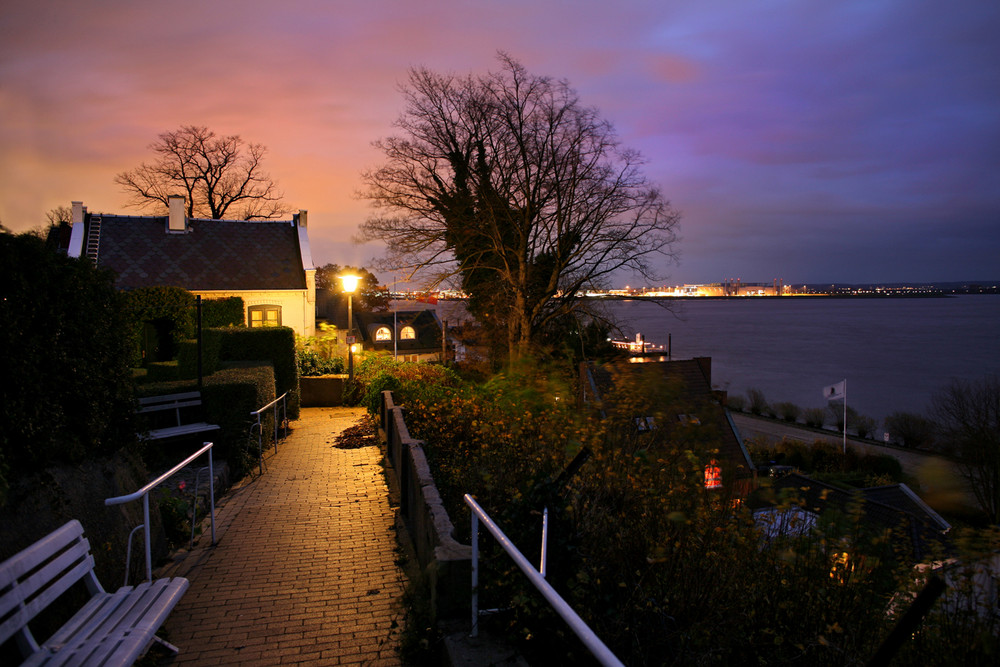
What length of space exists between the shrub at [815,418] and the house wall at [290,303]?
42.7 m

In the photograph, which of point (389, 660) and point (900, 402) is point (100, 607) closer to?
point (389, 660)

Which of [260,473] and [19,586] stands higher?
[19,586]

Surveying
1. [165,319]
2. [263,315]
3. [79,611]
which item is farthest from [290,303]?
[79,611]

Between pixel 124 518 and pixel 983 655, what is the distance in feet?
16.7

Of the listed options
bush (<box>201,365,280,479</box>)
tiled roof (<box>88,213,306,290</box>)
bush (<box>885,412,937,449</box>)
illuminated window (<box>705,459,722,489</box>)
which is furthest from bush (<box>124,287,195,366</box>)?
bush (<box>885,412,937,449</box>)

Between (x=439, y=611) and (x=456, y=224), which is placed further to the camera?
(x=456, y=224)

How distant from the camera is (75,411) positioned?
4.23 m

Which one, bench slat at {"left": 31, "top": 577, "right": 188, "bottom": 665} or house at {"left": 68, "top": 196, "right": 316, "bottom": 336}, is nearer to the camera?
bench slat at {"left": 31, "top": 577, "right": 188, "bottom": 665}

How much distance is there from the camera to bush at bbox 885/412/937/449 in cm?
4116

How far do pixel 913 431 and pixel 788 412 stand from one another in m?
10.2

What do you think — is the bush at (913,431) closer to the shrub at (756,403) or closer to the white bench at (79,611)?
the shrub at (756,403)

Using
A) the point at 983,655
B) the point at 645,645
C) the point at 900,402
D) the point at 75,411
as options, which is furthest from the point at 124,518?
the point at 900,402

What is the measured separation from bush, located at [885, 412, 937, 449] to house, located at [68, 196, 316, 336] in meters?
42.0

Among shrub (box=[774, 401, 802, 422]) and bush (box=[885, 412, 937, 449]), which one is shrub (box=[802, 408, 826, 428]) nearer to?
shrub (box=[774, 401, 802, 422])
